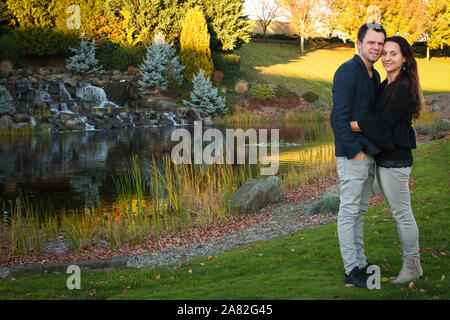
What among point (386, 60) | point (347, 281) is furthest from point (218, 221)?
point (386, 60)

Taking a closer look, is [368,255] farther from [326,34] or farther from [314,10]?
[326,34]

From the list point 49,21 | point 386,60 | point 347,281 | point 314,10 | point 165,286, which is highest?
point 314,10

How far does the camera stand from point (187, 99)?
93.5 ft

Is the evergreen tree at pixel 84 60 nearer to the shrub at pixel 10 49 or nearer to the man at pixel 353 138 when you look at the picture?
the shrub at pixel 10 49

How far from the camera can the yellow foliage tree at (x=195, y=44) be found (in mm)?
30391

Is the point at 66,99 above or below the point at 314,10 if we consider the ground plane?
below

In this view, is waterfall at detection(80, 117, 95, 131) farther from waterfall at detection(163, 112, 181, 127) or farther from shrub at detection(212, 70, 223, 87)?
shrub at detection(212, 70, 223, 87)

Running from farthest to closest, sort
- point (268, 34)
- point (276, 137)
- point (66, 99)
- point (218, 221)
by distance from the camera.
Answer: point (268, 34) → point (66, 99) → point (276, 137) → point (218, 221)

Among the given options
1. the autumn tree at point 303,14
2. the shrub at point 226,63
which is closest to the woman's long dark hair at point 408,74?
the shrub at point 226,63

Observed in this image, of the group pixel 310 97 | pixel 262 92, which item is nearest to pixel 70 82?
pixel 262 92

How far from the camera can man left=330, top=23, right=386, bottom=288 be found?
386cm

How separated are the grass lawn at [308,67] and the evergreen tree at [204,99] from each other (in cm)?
957

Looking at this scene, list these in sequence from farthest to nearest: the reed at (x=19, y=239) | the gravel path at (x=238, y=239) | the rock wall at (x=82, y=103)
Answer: the rock wall at (x=82, y=103)
the reed at (x=19, y=239)
the gravel path at (x=238, y=239)

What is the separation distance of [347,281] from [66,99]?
23840mm
